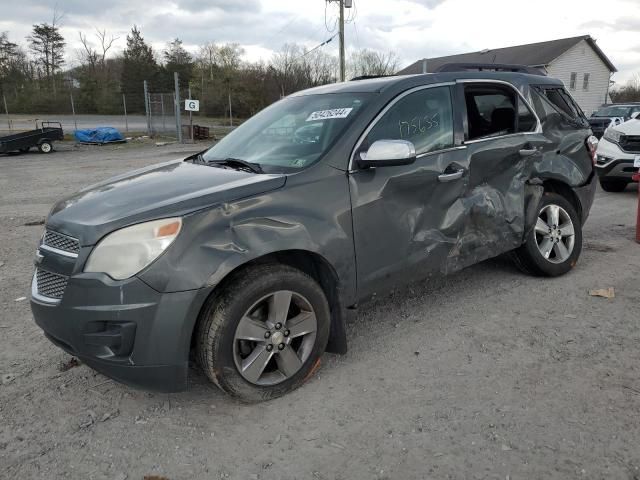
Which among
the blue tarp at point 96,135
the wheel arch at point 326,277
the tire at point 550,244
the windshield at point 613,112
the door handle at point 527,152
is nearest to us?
the wheel arch at point 326,277

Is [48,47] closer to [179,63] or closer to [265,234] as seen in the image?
[179,63]

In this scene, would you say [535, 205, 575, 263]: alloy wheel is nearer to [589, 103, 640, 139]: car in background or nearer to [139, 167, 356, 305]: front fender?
[139, 167, 356, 305]: front fender

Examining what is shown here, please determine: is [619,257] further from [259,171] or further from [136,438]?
[136,438]

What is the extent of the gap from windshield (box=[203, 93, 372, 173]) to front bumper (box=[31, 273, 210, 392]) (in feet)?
3.53

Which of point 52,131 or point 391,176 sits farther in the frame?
point 52,131

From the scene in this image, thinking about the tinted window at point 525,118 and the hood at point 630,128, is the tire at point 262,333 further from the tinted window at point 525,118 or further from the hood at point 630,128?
the hood at point 630,128

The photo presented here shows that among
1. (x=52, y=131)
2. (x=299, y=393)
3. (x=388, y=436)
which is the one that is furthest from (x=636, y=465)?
(x=52, y=131)

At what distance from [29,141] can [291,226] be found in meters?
20.3

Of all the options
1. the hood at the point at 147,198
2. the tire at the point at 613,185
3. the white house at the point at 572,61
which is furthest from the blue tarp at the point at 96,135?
the white house at the point at 572,61

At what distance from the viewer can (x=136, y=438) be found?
8.86 feet

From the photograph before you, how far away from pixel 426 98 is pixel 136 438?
9.32 ft

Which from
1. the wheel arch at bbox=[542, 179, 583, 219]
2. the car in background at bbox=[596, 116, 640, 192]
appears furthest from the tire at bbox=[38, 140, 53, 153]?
the wheel arch at bbox=[542, 179, 583, 219]

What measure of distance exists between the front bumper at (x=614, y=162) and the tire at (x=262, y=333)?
24.9 ft

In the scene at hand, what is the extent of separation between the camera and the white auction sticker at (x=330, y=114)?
11.3 feet
